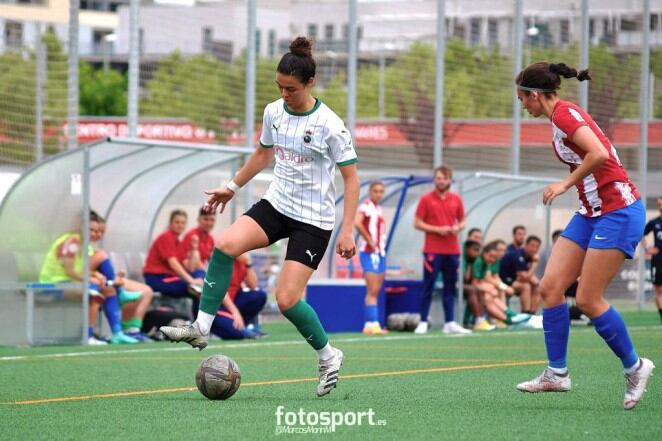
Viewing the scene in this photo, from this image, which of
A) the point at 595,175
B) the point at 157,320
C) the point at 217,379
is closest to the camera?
the point at 595,175

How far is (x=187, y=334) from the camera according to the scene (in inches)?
340

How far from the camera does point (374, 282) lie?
1861 cm

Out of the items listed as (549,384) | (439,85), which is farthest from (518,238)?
(549,384)

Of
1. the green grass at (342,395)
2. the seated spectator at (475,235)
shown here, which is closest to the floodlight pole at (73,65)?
the green grass at (342,395)

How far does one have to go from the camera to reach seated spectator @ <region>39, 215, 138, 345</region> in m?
15.7

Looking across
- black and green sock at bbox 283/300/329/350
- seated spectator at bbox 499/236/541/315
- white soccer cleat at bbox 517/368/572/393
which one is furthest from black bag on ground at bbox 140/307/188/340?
white soccer cleat at bbox 517/368/572/393

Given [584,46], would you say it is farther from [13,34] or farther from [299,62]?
[299,62]

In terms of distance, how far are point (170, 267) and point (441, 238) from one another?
4006 millimetres

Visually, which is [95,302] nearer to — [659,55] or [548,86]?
[548,86]

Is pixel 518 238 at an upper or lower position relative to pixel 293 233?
lower

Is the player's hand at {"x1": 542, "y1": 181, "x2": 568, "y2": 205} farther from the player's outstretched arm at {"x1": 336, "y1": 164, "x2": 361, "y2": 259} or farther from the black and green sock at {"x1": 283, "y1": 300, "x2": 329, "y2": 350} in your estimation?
the black and green sock at {"x1": 283, "y1": 300, "x2": 329, "y2": 350}

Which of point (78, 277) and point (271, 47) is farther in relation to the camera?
point (271, 47)

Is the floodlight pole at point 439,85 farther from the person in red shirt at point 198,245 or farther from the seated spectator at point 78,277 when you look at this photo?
the seated spectator at point 78,277

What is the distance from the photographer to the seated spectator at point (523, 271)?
21953 mm
